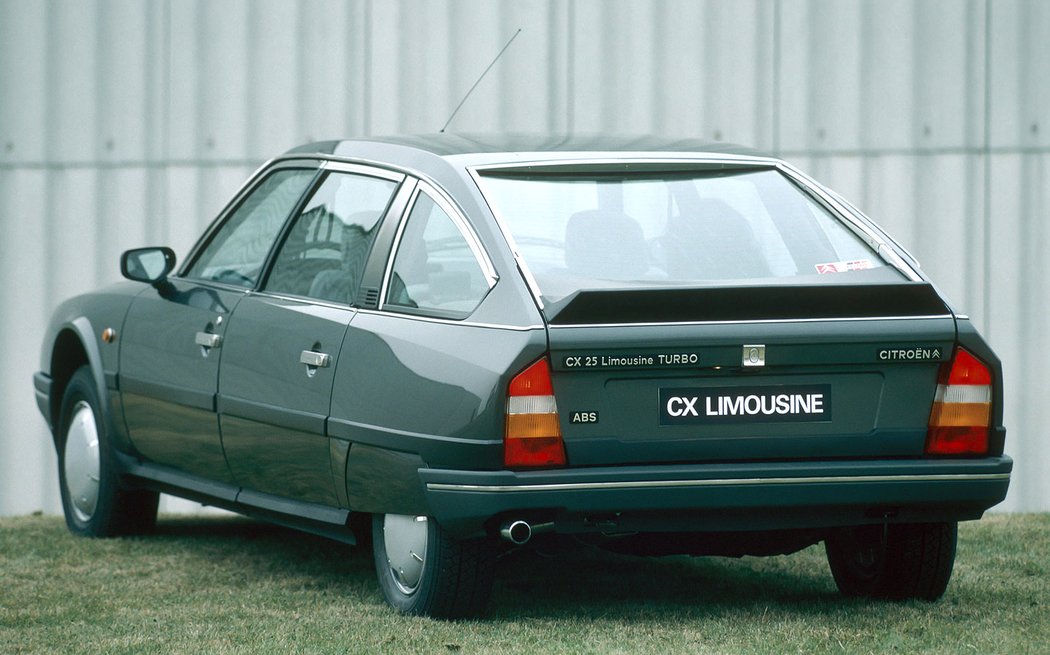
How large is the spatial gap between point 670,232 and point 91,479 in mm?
3345

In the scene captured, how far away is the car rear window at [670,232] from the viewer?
5.68m

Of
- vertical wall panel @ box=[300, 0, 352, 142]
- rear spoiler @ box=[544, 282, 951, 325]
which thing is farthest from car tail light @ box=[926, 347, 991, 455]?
vertical wall panel @ box=[300, 0, 352, 142]

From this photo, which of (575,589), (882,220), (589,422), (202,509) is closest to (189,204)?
(202,509)

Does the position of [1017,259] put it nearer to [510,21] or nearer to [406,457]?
[510,21]

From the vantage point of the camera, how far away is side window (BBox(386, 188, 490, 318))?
5.69m

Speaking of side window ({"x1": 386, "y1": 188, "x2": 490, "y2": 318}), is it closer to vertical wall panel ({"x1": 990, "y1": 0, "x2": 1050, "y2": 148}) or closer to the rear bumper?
the rear bumper

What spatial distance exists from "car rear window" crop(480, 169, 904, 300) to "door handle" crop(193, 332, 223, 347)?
1462 millimetres

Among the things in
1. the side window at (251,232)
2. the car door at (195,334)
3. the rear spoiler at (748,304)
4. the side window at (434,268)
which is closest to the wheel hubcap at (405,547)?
the side window at (434,268)

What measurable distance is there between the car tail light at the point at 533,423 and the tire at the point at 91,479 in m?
2.97

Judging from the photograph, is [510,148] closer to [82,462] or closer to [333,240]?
[333,240]

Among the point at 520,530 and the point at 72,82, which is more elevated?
the point at 72,82

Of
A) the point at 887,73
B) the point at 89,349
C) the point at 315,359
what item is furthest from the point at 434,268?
the point at 887,73

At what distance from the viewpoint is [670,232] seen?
19.3 feet

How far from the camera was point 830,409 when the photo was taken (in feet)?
18.2
